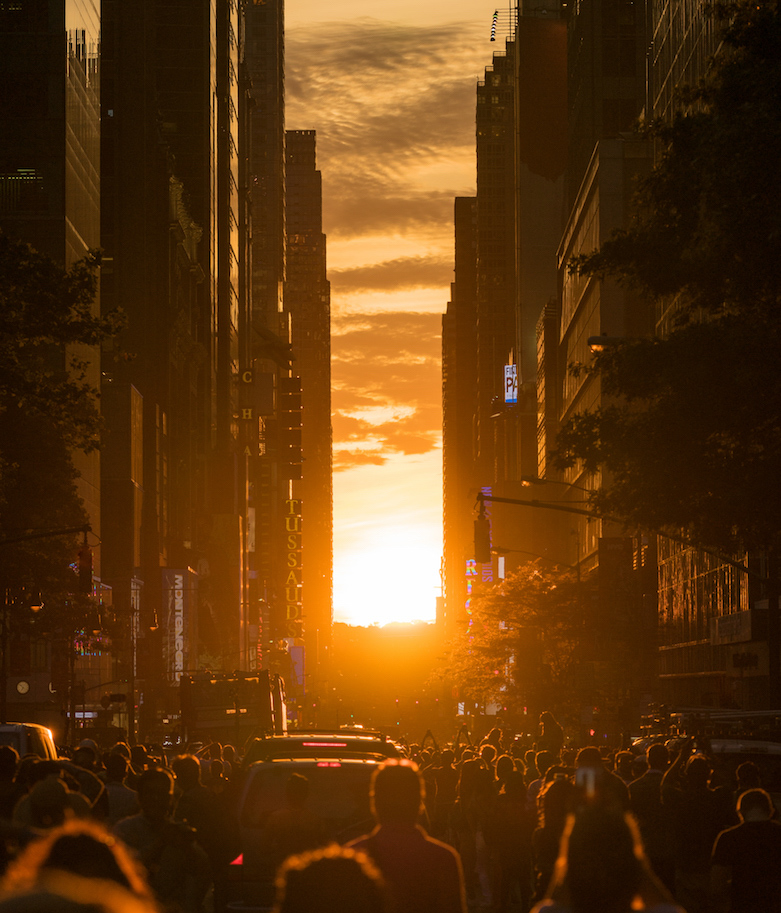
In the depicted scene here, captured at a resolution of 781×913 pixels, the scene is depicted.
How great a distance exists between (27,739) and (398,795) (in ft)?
43.6

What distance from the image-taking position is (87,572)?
38219 mm

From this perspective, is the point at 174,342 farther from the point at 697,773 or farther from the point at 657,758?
the point at 697,773

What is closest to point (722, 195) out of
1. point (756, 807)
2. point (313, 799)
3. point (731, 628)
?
point (756, 807)

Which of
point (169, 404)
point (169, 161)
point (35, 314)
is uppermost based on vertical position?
point (169, 161)

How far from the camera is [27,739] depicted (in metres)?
19.1

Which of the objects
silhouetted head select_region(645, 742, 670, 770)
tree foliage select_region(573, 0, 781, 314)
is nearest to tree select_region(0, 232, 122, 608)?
tree foliage select_region(573, 0, 781, 314)

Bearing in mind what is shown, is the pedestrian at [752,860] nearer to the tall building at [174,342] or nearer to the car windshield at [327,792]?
the car windshield at [327,792]

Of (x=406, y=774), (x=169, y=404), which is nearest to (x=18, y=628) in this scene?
(x=406, y=774)

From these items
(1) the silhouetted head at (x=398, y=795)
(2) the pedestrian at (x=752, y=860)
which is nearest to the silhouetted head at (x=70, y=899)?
(1) the silhouetted head at (x=398, y=795)

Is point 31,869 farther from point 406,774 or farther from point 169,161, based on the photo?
point 169,161

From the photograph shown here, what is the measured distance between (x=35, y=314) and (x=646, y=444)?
45.7ft

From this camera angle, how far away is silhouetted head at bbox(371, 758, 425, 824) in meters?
6.80

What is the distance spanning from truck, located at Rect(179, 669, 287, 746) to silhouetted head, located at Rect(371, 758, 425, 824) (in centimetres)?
4929

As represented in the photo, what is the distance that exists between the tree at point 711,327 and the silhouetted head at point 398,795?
14882 millimetres
